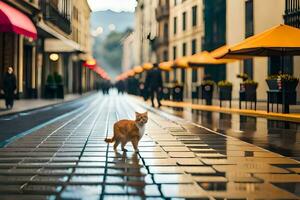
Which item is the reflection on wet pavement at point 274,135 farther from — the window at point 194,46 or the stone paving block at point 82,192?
the window at point 194,46

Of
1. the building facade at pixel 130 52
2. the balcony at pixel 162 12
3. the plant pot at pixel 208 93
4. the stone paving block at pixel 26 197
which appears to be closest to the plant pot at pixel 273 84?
the plant pot at pixel 208 93

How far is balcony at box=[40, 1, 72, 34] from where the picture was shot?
34344 mm

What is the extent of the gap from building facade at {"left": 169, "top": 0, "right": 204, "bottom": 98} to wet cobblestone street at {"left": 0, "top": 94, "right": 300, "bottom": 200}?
3323cm

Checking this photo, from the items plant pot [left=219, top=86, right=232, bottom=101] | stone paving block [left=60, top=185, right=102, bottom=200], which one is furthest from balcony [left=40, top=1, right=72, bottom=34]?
stone paving block [left=60, top=185, right=102, bottom=200]

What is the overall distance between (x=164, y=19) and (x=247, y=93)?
3894 cm

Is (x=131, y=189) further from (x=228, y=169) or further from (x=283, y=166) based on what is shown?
(x=283, y=166)

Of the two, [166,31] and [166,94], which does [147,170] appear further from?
[166,31]

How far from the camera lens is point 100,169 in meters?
6.30

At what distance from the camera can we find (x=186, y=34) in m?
49.8

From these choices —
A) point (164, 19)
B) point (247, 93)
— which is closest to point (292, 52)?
point (247, 93)

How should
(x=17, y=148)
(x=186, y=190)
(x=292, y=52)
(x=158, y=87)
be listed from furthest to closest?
1. (x=158, y=87)
2. (x=292, y=52)
3. (x=17, y=148)
4. (x=186, y=190)

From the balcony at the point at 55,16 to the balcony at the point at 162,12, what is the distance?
16.3 meters

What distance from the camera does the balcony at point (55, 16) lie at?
34.3 meters

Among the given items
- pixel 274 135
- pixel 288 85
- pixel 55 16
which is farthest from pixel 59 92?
pixel 274 135
